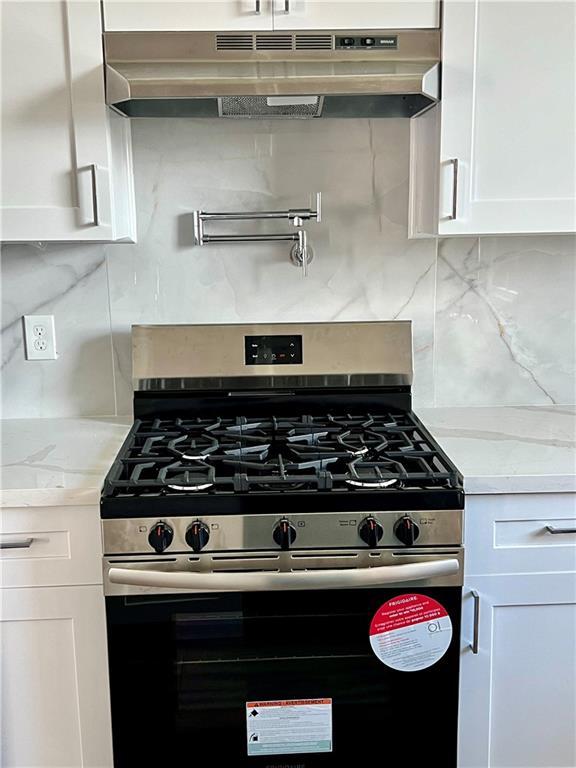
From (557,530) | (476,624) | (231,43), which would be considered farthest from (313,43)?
(476,624)

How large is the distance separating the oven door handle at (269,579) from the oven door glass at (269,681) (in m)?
0.05

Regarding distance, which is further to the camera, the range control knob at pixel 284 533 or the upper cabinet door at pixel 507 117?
the upper cabinet door at pixel 507 117

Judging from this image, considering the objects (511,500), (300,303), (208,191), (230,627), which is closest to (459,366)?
(300,303)

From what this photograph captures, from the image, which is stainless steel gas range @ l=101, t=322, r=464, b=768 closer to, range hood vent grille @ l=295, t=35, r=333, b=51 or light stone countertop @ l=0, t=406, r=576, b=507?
light stone countertop @ l=0, t=406, r=576, b=507

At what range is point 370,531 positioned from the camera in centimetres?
141

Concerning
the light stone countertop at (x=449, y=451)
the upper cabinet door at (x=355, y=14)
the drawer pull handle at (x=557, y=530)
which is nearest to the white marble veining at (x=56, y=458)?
the light stone countertop at (x=449, y=451)

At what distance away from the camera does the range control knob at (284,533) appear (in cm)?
141

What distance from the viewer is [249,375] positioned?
6.26 ft

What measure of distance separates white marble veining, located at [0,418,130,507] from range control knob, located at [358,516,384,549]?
0.51m

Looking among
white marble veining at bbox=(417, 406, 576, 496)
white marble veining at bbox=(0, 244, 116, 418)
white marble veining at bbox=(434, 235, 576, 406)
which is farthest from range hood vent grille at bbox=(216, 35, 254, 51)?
white marble veining at bbox=(417, 406, 576, 496)

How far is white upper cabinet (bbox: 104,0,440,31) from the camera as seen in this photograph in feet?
5.07

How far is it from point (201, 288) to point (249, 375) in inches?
10.2

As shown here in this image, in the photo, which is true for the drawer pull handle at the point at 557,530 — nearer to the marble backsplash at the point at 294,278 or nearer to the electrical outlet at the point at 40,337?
the marble backsplash at the point at 294,278

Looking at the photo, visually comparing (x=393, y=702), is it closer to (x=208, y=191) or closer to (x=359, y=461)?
(x=359, y=461)
